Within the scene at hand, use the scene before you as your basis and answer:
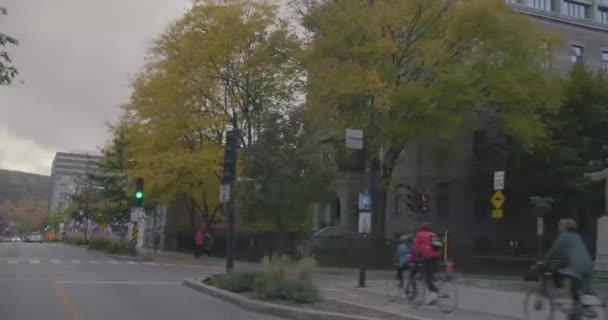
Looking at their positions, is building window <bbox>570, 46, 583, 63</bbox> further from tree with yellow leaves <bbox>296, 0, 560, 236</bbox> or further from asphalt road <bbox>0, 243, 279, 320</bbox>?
asphalt road <bbox>0, 243, 279, 320</bbox>

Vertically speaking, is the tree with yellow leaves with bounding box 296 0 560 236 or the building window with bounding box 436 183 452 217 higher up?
the tree with yellow leaves with bounding box 296 0 560 236

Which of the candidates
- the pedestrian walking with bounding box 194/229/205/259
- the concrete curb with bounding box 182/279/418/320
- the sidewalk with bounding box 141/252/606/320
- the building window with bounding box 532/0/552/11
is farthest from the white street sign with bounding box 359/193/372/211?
the building window with bounding box 532/0/552/11

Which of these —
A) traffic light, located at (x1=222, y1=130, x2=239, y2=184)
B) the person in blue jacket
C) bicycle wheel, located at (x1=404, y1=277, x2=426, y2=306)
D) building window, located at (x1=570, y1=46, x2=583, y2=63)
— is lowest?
bicycle wheel, located at (x1=404, y1=277, x2=426, y2=306)

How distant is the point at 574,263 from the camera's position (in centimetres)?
1173

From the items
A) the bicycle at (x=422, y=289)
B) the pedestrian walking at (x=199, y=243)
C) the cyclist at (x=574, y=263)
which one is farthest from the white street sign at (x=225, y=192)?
the pedestrian walking at (x=199, y=243)

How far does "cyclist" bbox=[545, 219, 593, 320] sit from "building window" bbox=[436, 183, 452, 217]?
3377cm

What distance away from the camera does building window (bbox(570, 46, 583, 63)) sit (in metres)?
50.9

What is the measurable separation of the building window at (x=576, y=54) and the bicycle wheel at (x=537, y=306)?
41.2 m

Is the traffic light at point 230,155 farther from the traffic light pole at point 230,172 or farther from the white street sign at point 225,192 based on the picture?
the white street sign at point 225,192

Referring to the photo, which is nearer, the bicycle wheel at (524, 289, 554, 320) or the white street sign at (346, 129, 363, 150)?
the bicycle wheel at (524, 289, 554, 320)

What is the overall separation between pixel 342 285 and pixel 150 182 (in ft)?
60.0

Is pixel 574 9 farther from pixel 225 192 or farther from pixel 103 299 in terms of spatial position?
pixel 103 299

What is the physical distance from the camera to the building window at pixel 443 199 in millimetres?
45562

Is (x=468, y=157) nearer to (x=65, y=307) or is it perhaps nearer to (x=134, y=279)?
(x=134, y=279)
